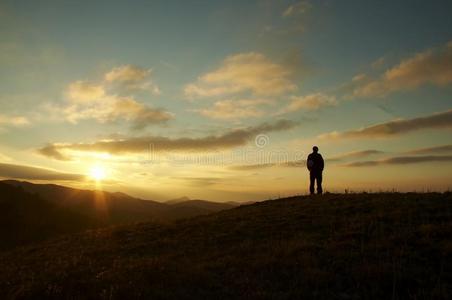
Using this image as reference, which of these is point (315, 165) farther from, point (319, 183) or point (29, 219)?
point (29, 219)

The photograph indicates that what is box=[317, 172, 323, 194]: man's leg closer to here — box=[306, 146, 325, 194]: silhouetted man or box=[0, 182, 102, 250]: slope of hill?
box=[306, 146, 325, 194]: silhouetted man

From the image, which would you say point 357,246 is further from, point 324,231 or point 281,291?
point 281,291

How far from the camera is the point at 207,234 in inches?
727

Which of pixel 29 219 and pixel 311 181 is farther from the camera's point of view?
pixel 29 219

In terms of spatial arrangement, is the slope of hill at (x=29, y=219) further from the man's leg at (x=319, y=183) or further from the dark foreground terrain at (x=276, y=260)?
the dark foreground terrain at (x=276, y=260)

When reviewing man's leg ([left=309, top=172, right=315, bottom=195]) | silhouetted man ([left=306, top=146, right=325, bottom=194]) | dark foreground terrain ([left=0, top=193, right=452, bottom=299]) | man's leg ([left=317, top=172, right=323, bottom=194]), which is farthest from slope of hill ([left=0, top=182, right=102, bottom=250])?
dark foreground terrain ([left=0, top=193, right=452, bottom=299])

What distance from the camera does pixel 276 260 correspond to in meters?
11.7

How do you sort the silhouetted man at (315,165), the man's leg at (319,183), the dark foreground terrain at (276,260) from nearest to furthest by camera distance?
1. the dark foreground terrain at (276,260)
2. the silhouetted man at (315,165)
3. the man's leg at (319,183)

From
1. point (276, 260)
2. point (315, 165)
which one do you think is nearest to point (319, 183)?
point (315, 165)

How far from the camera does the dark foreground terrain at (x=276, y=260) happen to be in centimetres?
922

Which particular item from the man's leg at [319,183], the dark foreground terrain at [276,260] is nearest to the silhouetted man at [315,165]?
the man's leg at [319,183]

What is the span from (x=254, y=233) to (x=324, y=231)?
3.06 metres

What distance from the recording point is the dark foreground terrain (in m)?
9.22

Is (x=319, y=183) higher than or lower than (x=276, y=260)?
higher
